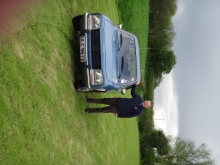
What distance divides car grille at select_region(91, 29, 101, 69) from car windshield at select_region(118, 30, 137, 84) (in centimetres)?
112

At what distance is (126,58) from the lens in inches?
358

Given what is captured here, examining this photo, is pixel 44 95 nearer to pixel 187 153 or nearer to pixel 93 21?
pixel 93 21

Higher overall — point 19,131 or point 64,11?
point 64,11

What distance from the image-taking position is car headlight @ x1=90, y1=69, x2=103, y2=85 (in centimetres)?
762

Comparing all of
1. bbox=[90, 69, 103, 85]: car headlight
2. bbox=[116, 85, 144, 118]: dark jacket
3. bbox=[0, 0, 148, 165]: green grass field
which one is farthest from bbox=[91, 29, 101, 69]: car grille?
bbox=[116, 85, 144, 118]: dark jacket

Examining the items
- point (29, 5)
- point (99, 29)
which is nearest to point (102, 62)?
point (99, 29)

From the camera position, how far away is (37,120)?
576 cm

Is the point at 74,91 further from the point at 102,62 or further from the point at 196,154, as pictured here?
the point at 196,154

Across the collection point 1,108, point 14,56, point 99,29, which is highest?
point 99,29

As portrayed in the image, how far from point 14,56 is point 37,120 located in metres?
1.38

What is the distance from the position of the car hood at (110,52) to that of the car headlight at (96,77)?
0.21 meters

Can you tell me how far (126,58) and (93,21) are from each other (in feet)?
5.77

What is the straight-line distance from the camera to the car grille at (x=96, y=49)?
7656 mm

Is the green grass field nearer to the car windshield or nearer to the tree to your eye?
the car windshield
